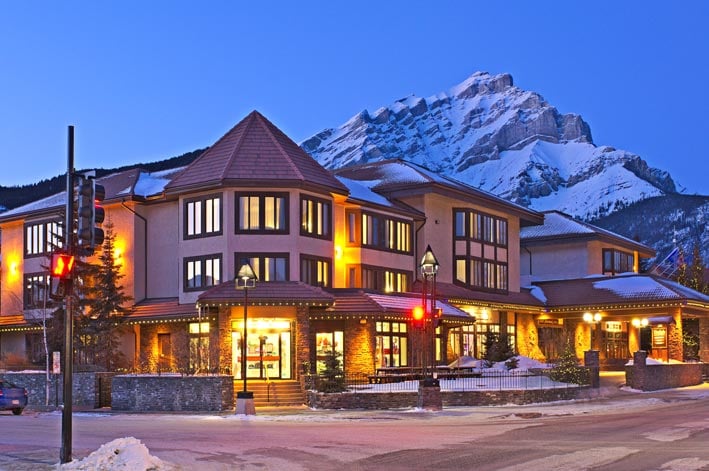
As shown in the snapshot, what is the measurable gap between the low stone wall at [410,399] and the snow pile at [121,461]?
19822 mm

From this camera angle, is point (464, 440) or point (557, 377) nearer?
point (464, 440)

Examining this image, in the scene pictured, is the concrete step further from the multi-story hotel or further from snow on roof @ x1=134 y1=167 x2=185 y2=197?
snow on roof @ x1=134 y1=167 x2=185 y2=197

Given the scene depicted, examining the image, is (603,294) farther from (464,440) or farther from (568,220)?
(464,440)

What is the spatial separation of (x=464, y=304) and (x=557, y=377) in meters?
14.4

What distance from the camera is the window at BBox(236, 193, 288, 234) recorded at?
155ft

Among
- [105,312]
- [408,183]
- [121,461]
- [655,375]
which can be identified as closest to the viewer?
[121,461]

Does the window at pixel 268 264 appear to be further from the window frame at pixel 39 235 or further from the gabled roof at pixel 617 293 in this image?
the gabled roof at pixel 617 293

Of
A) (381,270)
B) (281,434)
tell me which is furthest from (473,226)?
(281,434)

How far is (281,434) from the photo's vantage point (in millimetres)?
26656

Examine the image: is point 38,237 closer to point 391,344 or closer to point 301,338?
point 301,338

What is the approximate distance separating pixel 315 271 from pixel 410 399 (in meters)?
12.1

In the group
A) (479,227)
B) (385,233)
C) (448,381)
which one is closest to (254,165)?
(385,233)

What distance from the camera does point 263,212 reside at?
4744 centimetres

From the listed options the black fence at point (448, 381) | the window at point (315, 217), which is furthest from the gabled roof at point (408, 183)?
the black fence at point (448, 381)
